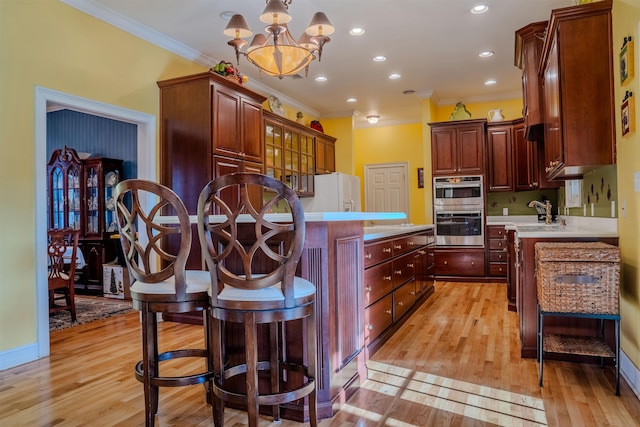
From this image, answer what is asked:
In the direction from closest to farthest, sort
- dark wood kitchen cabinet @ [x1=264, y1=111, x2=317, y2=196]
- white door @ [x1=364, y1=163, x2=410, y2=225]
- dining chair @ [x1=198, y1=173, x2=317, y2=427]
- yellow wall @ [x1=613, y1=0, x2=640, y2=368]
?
dining chair @ [x1=198, y1=173, x2=317, y2=427] < yellow wall @ [x1=613, y1=0, x2=640, y2=368] < dark wood kitchen cabinet @ [x1=264, y1=111, x2=317, y2=196] < white door @ [x1=364, y1=163, x2=410, y2=225]

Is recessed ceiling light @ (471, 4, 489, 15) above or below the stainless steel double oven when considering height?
above

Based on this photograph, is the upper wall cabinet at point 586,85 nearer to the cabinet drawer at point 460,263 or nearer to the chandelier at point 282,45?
the chandelier at point 282,45

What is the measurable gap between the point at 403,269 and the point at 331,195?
→ 10.2ft

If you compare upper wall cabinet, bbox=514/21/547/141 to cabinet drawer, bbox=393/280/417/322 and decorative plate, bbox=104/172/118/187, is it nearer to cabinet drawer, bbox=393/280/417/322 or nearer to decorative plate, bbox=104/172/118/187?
cabinet drawer, bbox=393/280/417/322

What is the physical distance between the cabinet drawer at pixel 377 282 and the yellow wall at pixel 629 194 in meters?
1.53

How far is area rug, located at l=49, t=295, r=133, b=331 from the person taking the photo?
13.9 ft

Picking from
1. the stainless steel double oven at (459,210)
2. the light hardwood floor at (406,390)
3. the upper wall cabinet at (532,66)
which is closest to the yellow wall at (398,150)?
the stainless steel double oven at (459,210)

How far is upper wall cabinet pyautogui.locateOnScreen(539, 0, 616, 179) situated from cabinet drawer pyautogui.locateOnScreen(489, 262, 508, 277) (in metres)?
3.81

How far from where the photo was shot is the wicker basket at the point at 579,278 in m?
2.42

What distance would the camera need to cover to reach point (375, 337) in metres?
3.18

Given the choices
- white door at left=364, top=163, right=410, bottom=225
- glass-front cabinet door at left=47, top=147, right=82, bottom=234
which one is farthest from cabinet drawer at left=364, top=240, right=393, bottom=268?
white door at left=364, top=163, right=410, bottom=225

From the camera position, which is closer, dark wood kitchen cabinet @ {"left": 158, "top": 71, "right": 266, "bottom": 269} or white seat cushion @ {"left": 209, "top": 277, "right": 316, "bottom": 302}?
white seat cushion @ {"left": 209, "top": 277, "right": 316, "bottom": 302}

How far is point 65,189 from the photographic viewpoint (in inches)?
247

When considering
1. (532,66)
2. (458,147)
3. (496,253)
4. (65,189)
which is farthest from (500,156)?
(65,189)
